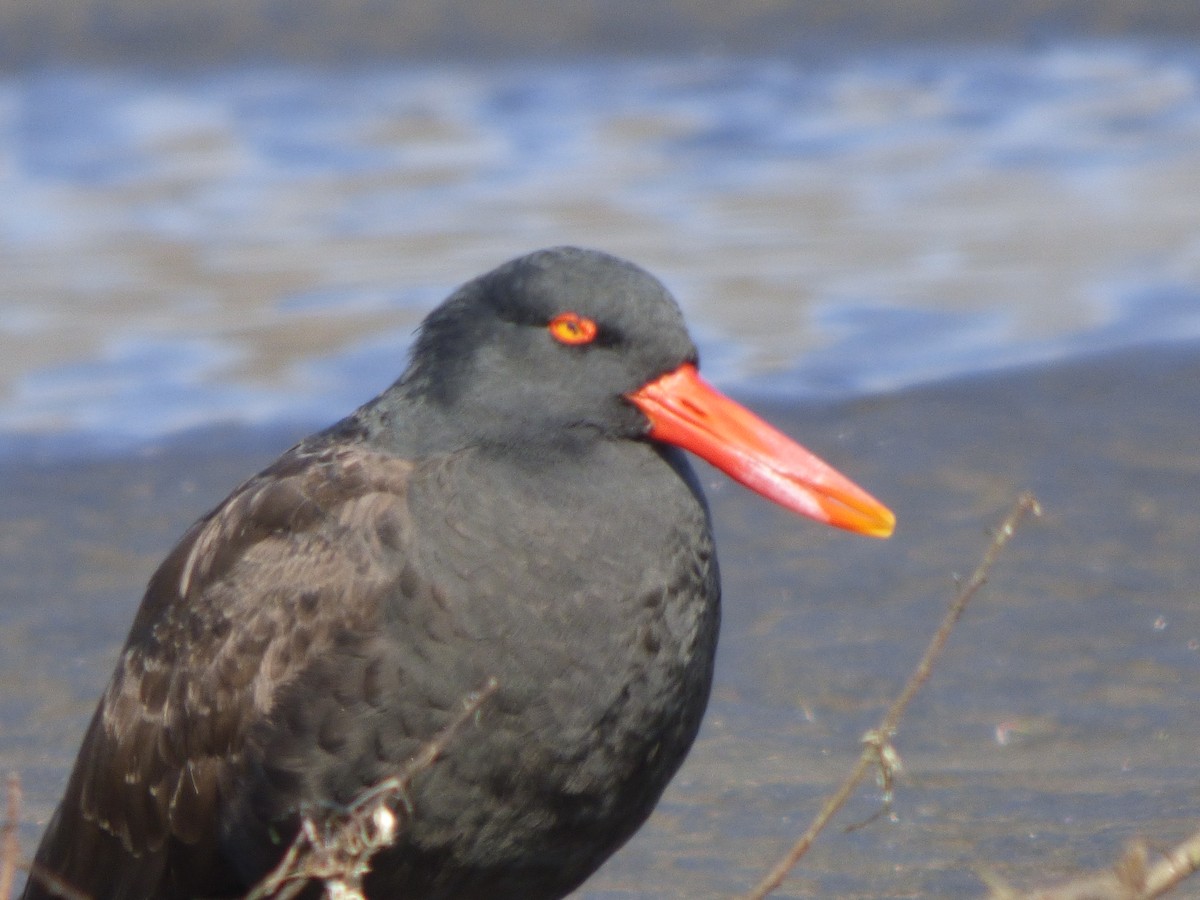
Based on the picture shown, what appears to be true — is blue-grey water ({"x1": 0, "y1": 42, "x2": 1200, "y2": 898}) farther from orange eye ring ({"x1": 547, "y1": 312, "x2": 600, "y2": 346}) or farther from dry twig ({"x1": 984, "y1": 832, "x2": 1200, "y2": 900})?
dry twig ({"x1": 984, "y1": 832, "x2": 1200, "y2": 900})

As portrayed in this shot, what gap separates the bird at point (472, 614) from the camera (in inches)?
153

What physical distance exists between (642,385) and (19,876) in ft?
7.76

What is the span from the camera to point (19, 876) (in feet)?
17.1

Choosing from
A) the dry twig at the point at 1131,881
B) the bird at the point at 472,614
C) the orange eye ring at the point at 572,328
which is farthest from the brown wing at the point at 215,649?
the dry twig at the point at 1131,881

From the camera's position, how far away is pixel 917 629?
6.37m

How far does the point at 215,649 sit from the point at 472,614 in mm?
645

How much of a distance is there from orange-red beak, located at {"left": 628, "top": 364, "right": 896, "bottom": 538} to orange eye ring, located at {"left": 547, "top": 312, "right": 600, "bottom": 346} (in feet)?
0.54

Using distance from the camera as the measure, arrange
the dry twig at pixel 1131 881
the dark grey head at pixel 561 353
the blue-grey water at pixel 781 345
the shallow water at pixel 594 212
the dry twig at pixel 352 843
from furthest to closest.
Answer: the shallow water at pixel 594 212 < the blue-grey water at pixel 781 345 < the dark grey head at pixel 561 353 < the dry twig at pixel 352 843 < the dry twig at pixel 1131 881

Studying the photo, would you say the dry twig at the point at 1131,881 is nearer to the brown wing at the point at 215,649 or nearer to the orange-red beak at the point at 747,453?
the orange-red beak at the point at 747,453

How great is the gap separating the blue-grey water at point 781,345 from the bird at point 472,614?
1213 millimetres

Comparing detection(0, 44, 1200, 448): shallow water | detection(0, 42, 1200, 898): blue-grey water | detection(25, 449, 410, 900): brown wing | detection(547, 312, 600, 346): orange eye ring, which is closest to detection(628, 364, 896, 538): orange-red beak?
detection(547, 312, 600, 346): orange eye ring

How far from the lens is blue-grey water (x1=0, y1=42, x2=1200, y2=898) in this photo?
5618 millimetres

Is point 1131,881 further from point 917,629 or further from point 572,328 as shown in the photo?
point 917,629

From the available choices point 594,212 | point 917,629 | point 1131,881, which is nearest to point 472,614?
point 1131,881
